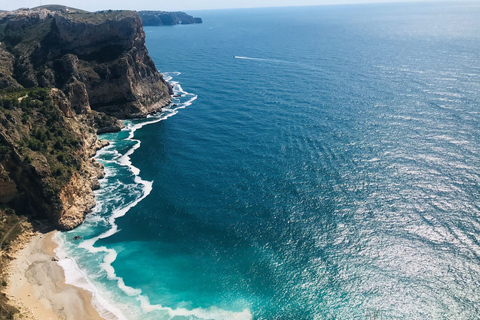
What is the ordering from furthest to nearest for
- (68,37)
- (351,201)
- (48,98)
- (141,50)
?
(141,50) → (68,37) → (48,98) → (351,201)

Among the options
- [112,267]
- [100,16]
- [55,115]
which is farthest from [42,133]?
[100,16]

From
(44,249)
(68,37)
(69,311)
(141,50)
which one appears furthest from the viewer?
(141,50)

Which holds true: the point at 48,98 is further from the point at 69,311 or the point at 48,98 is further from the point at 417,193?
the point at 417,193

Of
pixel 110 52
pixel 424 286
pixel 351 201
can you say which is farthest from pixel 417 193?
pixel 110 52

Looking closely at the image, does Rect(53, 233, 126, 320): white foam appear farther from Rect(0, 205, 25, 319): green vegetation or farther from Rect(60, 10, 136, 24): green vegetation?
Rect(60, 10, 136, 24): green vegetation

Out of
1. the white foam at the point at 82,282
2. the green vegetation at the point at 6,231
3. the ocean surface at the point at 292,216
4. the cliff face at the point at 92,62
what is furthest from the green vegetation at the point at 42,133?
the cliff face at the point at 92,62

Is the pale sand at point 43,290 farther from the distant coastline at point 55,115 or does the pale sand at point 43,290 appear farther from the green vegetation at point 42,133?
the green vegetation at point 42,133

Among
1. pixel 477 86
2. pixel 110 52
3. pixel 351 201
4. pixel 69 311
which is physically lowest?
pixel 69 311
